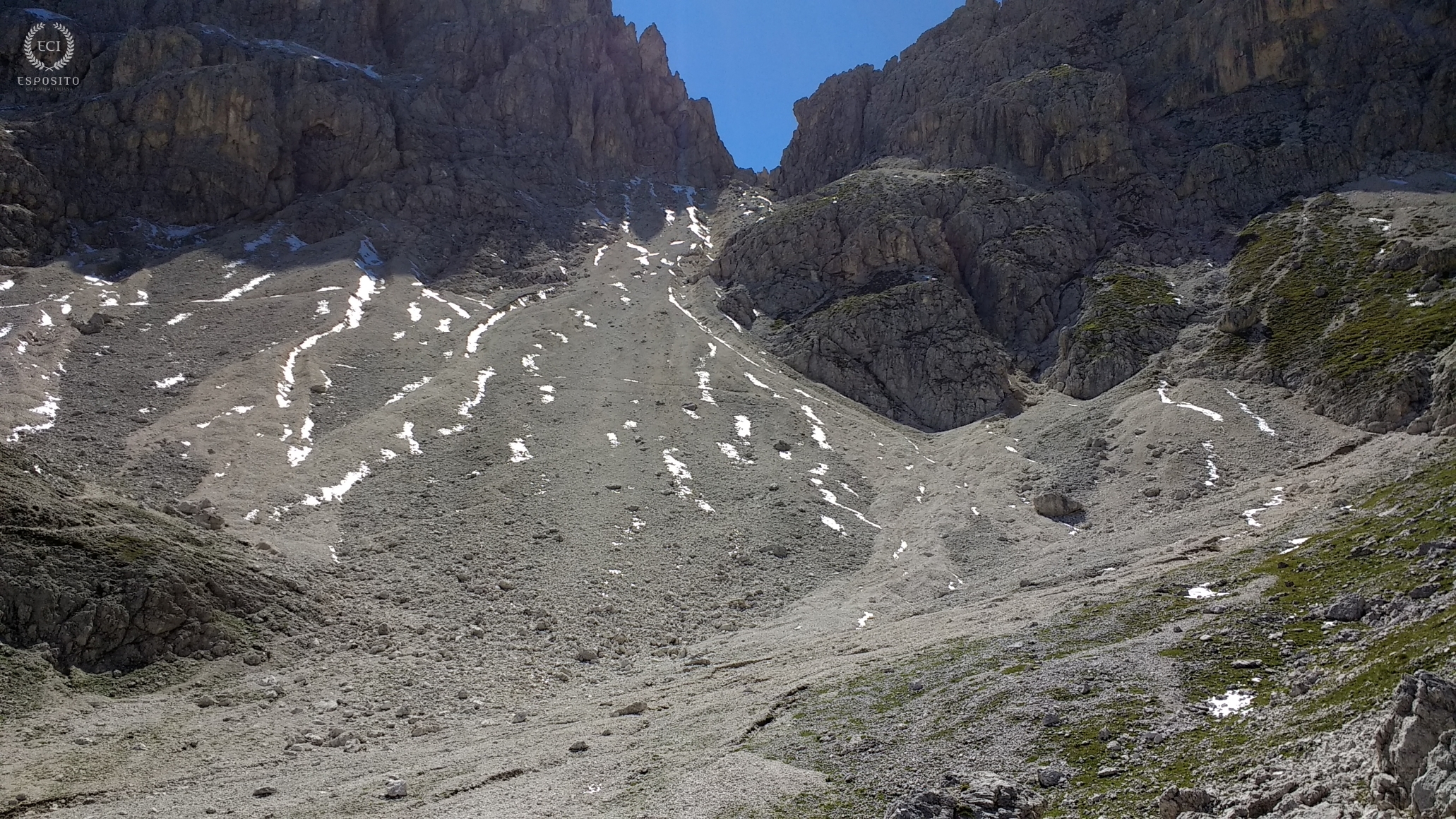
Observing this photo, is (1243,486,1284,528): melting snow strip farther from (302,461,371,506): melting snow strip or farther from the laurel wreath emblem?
the laurel wreath emblem

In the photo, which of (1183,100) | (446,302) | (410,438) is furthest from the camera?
(1183,100)

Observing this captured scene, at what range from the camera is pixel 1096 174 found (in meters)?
117

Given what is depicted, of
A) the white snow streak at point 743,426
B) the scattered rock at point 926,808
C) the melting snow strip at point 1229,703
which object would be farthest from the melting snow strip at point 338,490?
the melting snow strip at point 1229,703

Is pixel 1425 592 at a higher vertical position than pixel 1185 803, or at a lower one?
higher

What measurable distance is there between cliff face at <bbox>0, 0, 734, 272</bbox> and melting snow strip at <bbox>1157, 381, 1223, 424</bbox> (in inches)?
3071

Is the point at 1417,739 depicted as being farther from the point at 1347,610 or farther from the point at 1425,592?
the point at 1347,610

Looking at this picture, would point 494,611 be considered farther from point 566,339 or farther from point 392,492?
point 566,339

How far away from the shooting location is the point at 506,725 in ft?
128

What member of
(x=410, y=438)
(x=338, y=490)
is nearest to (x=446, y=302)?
(x=410, y=438)

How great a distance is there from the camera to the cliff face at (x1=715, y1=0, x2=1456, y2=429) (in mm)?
98438

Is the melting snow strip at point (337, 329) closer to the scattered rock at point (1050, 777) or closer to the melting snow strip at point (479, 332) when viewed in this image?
the melting snow strip at point (479, 332)

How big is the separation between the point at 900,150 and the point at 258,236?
80872mm

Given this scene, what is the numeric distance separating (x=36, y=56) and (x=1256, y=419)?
141 m

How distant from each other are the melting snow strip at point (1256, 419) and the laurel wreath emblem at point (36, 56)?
136 metres
